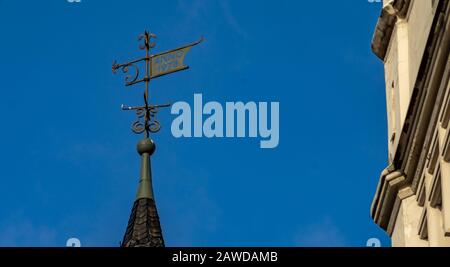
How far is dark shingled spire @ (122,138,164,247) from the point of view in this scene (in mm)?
46531

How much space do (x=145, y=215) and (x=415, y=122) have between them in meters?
4.68

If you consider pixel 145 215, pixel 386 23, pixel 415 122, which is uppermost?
pixel 386 23

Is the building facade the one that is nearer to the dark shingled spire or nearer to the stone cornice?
the stone cornice

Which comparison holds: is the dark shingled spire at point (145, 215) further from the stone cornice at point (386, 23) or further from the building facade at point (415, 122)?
the stone cornice at point (386, 23)

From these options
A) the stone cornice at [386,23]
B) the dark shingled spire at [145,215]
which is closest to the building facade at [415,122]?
the stone cornice at [386,23]

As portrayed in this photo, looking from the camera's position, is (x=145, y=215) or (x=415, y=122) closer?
(x=415, y=122)

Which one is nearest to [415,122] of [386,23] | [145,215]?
[386,23]

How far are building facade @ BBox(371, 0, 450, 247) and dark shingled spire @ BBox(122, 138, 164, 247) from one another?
4.01 m

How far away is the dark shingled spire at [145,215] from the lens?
A: 46531 millimetres

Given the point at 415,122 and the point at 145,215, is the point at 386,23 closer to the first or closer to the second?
the point at 415,122

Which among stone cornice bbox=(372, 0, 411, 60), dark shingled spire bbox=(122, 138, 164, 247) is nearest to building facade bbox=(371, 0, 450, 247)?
stone cornice bbox=(372, 0, 411, 60)

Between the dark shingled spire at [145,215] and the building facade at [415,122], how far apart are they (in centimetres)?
401

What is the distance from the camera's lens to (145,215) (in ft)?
156
